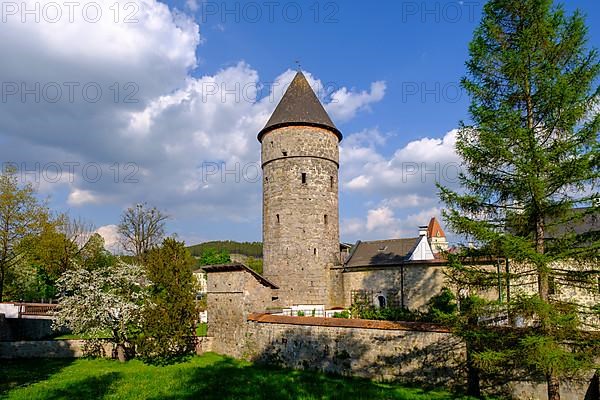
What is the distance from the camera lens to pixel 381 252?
2547cm

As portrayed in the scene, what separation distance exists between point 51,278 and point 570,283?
44143mm

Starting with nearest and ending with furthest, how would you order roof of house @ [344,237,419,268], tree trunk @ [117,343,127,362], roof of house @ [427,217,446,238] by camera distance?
tree trunk @ [117,343,127,362], roof of house @ [344,237,419,268], roof of house @ [427,217,446,238]

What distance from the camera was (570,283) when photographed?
1038 cm

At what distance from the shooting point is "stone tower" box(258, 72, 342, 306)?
2398 centimetres

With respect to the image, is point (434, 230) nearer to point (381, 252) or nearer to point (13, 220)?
point (381, 252)

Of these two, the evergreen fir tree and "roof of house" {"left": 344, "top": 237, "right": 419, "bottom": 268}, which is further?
"roof of house" {"left": 344, "top": 237, "right": 419, "bottom": 268}

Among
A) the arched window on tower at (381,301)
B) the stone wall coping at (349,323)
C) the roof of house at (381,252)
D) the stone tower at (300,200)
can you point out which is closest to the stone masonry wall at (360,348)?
the stone wall coping at (349,323)

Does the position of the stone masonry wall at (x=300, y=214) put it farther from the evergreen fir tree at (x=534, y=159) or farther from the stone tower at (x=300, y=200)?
the evergreen fir tree at (x=534, y=159)

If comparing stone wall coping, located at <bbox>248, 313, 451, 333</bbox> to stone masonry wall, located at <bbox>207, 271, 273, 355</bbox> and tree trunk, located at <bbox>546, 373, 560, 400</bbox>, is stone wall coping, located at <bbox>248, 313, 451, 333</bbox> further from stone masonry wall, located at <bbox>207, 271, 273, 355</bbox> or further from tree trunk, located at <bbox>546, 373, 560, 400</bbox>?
tree trunk, located at <bbox>546, 373, 560, 400</bbox>

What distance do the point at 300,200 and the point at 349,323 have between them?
33.2 feet

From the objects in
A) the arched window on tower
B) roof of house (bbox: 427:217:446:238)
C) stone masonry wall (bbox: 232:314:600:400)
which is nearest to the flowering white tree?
stone masonry wall (bbox: 232:314:600:400)

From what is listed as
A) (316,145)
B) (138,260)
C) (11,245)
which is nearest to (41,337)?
(11,245)

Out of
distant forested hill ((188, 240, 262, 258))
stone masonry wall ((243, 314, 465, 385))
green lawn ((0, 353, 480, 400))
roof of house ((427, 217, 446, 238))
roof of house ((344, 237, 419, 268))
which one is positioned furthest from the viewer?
distant forested hill ((188, 240, 262, 258))

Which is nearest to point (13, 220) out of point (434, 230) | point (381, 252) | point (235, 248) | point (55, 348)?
point (55, 348)
